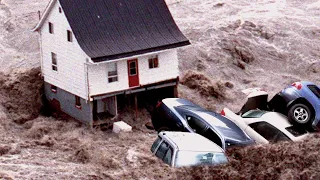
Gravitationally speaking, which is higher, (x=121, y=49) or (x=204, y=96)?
(x=121, y=49)

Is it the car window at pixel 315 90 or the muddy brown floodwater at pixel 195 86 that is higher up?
the car window at pixel 315 90

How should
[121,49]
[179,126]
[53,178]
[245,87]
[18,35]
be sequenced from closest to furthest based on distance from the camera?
[53,178]
[179,126]
[121,49]
[245,87]
[18,35]

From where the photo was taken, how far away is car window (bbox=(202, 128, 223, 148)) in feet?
91.0

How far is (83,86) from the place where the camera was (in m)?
32.3

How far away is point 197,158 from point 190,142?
2.62 ft

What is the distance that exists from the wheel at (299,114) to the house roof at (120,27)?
20.2 ft

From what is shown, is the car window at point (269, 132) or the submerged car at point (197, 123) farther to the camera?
the car window at point (269, 132)

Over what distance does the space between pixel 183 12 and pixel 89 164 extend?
919 inches

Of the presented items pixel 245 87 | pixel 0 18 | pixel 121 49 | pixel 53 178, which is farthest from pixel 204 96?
pixel 0 18

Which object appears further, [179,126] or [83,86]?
[83,86]

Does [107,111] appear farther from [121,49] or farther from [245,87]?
[245,87]

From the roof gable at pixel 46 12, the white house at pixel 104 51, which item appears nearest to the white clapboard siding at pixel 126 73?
the white house at pixel 104 51

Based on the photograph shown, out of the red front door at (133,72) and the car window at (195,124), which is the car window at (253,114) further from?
the red front door at (133,72)

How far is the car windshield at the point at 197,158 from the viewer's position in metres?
25.4
